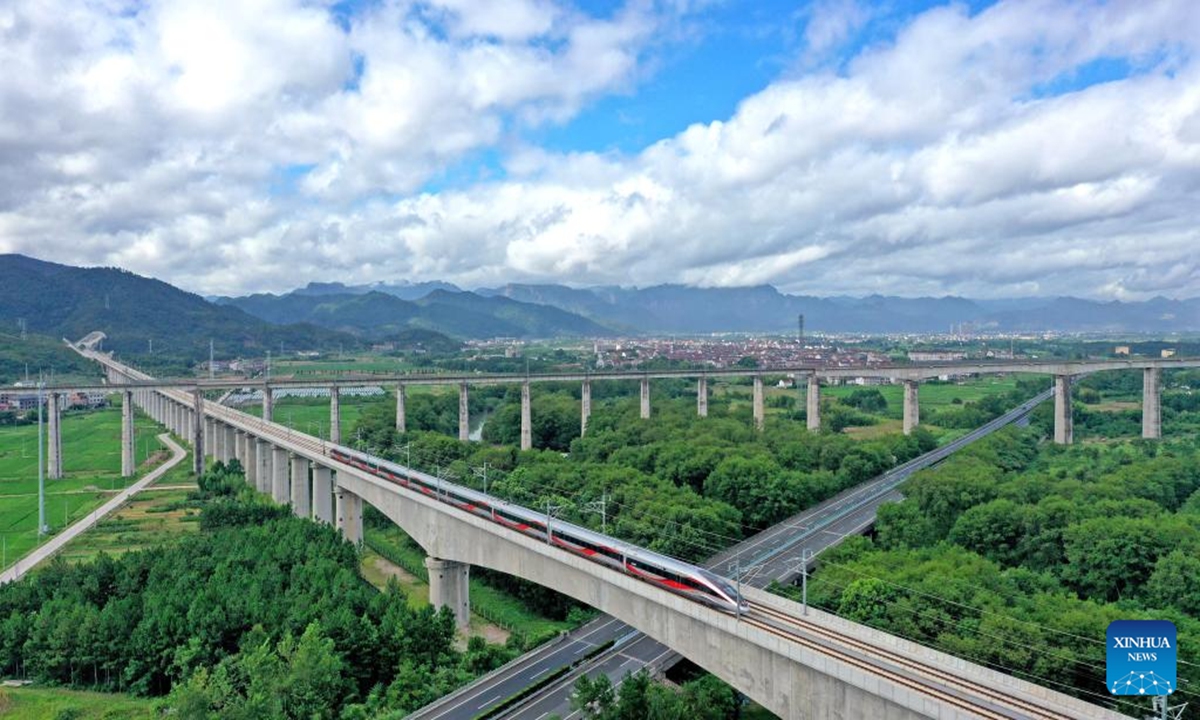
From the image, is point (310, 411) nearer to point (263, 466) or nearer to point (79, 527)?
point (263, 466)

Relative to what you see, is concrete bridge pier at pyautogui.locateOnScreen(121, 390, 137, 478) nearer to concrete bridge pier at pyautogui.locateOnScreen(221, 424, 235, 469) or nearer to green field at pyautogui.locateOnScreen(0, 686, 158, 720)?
concrete bridge pier at pyautogui.locateOnScreen(221, 424, 235, 469)

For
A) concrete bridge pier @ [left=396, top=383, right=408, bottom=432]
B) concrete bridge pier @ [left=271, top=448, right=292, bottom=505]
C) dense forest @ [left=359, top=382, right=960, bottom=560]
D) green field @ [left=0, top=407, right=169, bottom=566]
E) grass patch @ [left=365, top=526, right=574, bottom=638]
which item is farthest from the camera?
concrete bridge pier @ [left=396, top=383, right=408, bottom=432]

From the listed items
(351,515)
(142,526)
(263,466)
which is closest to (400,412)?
(263,466)

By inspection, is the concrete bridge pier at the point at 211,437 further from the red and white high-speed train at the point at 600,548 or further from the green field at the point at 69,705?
the green field at the point at 69,705

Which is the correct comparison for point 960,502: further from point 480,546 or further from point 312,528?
point 312,528

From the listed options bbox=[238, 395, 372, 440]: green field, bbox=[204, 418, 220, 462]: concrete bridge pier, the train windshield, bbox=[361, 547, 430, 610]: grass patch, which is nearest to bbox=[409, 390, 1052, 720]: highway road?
the train windshield

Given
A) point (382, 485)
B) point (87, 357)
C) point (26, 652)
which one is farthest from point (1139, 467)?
point (87, 357)
